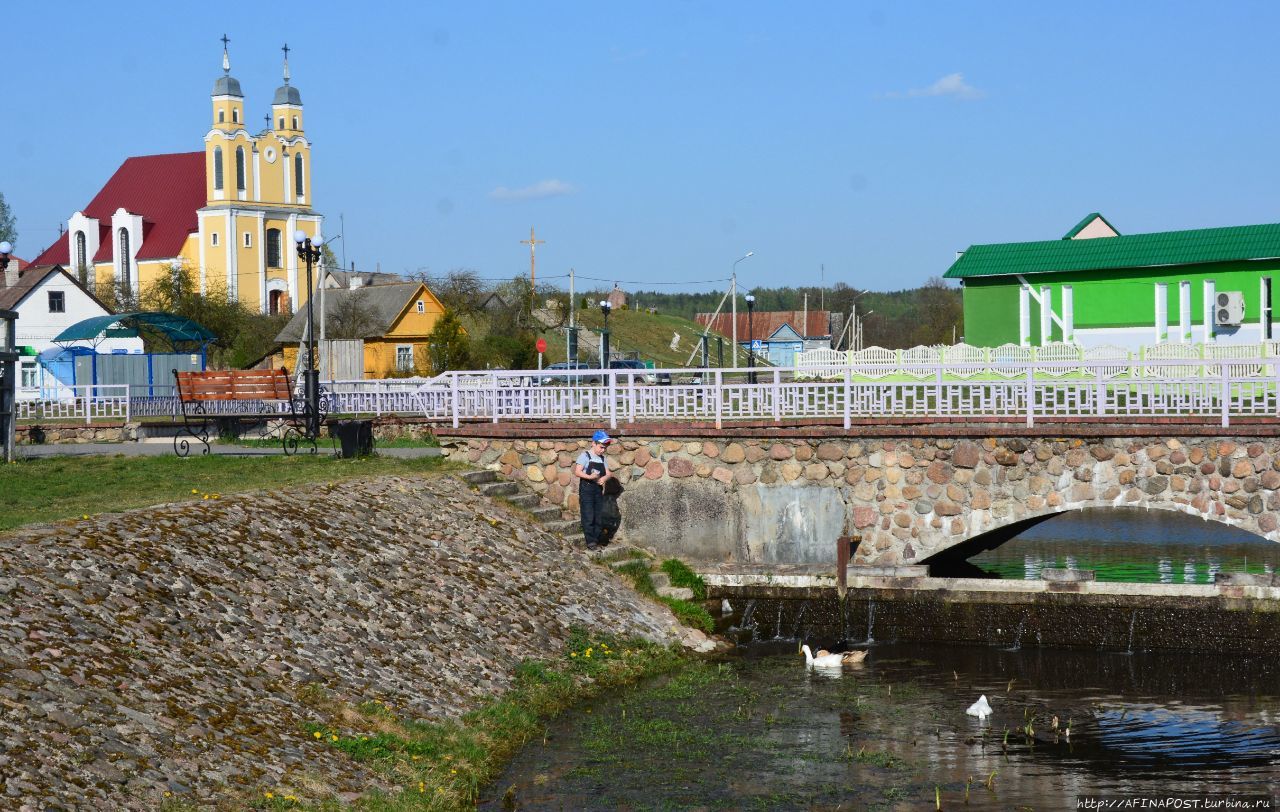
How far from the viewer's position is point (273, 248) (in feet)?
298

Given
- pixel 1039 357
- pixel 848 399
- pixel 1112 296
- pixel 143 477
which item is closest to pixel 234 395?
pixel 143 477

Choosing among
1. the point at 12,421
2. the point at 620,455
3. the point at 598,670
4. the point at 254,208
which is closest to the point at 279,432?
the point at 12,421

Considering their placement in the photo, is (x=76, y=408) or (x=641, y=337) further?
(x=641, y=337)

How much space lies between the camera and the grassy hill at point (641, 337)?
79.3 metres

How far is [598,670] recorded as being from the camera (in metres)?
15.3

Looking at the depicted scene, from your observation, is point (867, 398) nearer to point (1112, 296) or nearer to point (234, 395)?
point (234, 395)

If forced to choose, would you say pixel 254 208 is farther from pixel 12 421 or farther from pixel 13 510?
pixel 13 510

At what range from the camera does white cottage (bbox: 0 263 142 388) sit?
6084cm

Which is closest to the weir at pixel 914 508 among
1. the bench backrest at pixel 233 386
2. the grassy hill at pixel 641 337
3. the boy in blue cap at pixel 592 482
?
the boy in blue cap at pixel 592 482

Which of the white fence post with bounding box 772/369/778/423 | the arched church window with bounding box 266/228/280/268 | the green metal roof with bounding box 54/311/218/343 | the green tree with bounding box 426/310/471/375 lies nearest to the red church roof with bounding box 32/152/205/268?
the arched church window with bounding box 266/228/280/268

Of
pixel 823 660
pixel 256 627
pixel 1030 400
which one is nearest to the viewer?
pixel 256 627

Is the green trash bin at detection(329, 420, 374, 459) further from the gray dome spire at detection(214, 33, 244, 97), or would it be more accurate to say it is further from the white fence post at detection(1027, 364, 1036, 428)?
the gray dome spire at detection(214, 33, 244, 97)

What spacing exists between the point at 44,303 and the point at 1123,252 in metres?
46.9

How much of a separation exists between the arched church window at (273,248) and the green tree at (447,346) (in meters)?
33.0
